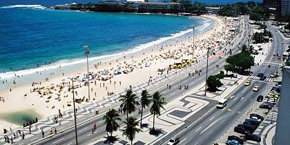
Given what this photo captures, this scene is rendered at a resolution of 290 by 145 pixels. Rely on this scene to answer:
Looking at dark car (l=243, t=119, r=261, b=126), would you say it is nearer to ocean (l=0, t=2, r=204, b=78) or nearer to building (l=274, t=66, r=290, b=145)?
building (l=274, t=66, r=290, b=145)

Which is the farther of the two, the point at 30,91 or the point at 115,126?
the point at 30,91

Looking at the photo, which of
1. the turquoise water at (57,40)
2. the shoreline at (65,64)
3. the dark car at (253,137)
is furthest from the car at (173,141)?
the turquoise water at (57,40)

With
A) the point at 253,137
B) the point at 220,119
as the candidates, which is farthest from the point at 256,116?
the point at 253,137

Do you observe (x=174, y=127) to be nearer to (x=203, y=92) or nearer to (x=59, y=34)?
(x=203, y=92)

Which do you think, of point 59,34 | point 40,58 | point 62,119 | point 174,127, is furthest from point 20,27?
point 174,127

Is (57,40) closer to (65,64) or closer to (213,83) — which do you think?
(65,64)

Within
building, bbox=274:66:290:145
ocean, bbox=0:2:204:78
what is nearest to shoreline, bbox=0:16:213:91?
ocean, bbox=0:2:204:78

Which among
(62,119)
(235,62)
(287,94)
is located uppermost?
(287,94)

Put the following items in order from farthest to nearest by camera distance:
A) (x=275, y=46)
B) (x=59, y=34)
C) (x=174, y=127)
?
(x=59, y=34) < (x=275, y=46) < (x=174, y=127)
